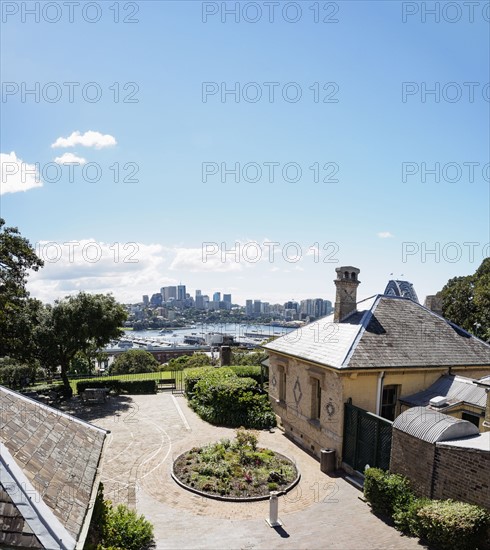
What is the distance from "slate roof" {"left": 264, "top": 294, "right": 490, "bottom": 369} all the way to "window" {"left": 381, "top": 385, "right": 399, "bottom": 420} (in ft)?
3.88

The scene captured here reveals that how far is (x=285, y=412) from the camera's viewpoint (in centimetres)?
1930

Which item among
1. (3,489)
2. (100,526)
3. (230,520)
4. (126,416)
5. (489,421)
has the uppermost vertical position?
(3,489)

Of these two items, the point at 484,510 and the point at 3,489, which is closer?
the point at 3,489

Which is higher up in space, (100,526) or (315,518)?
(100,526)

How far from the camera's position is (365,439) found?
1327 centimetres

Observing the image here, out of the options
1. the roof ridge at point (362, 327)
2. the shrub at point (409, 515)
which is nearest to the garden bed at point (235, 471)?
the shrub at point (409, 515)

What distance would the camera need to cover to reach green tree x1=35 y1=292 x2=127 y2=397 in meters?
24.2

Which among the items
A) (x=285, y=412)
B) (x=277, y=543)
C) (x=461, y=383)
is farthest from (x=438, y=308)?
(x=277, y=543)

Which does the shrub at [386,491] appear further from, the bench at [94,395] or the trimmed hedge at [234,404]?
the bench at [94,395]

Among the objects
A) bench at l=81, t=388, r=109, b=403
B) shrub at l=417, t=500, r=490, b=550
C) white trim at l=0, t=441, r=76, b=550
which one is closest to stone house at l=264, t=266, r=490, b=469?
shrub at l=417, t=500, r=490, b=550

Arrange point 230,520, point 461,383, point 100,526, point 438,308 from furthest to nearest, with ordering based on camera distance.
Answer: point 438,308 < point 461,383 < point 230,520 < point 100,526

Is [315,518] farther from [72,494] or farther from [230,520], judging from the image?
[72,494]

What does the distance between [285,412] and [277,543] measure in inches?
377

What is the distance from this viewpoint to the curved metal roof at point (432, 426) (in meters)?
9.96
